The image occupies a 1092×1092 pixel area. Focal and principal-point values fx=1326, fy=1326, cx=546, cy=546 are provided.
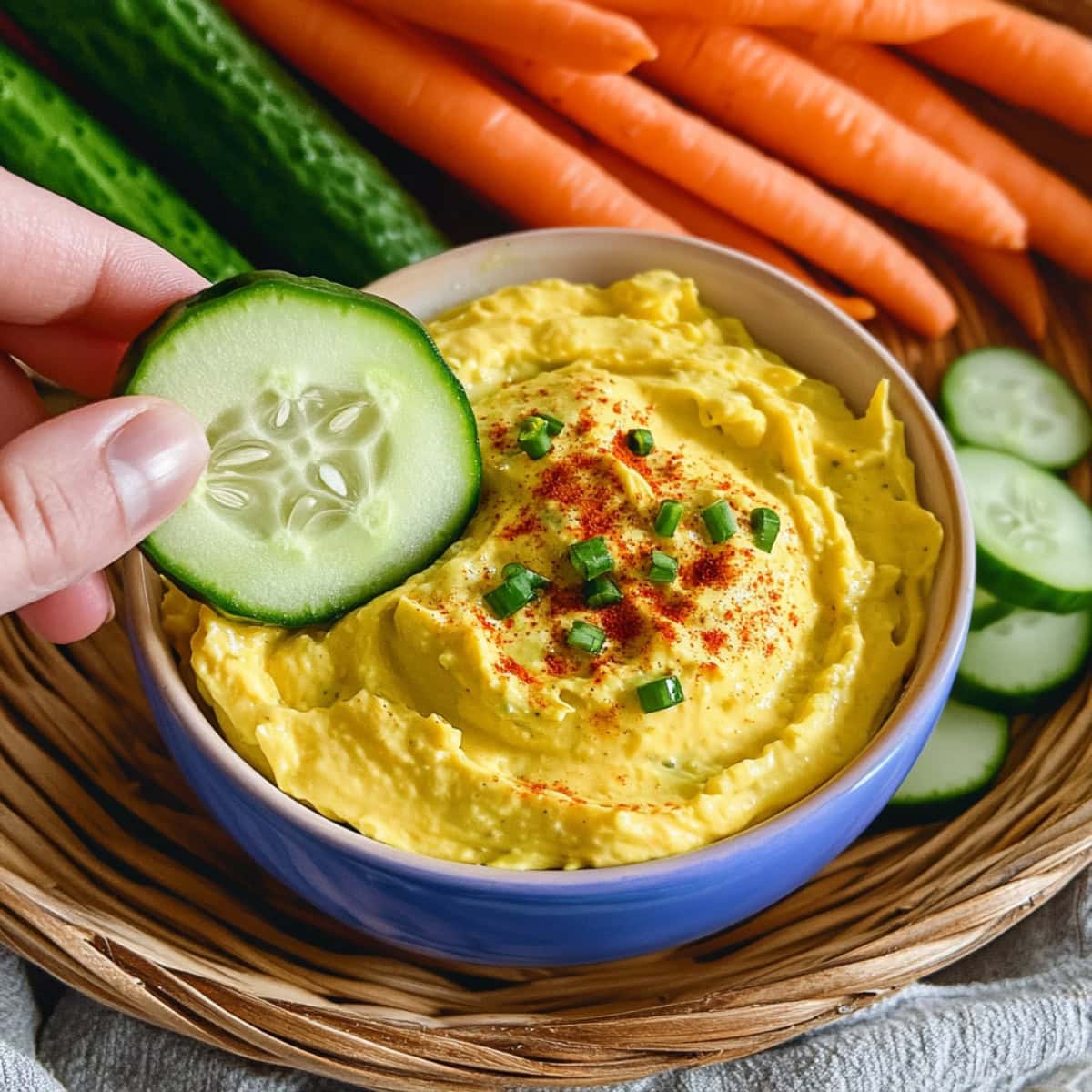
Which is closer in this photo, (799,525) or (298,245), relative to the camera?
(799,525)

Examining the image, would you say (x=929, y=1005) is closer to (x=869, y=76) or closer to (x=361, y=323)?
(x=361, y=323)

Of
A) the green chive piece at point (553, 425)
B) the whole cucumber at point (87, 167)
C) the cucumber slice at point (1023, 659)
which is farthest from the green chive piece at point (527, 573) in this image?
the whole cucumber at point (87, 167)

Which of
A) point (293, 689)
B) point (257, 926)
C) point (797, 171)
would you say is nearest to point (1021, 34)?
point (797, 171)

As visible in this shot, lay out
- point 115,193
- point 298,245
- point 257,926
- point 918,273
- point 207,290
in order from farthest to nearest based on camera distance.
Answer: point 918,273 → point 298,245 → point 115,193 → point 257,926 → point 207,290

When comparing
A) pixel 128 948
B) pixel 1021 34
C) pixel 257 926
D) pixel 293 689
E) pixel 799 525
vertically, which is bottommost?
pixel 257 926

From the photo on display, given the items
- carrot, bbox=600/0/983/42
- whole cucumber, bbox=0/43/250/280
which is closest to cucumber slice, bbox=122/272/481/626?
whole cucumber, bbox=0/43/250/280

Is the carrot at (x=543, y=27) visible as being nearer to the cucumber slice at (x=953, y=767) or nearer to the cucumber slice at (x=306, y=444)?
the cucumber slice at (x=306, y=444)

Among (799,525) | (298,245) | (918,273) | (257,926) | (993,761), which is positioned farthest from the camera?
(918,273)
